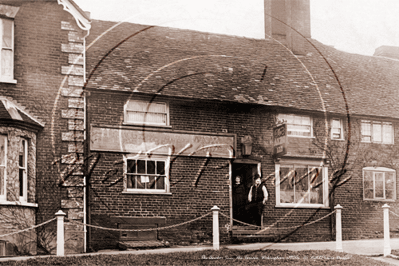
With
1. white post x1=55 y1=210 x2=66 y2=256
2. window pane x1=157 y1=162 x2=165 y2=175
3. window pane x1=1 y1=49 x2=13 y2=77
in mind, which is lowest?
white post x1=55 y1=210 x2=66 y2=256

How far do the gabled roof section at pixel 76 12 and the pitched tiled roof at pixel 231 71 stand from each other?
924 millimetres

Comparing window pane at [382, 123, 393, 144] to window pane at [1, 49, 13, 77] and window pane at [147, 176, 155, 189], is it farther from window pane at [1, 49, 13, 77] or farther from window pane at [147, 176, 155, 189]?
window pane at [1, 49, 13, 77]

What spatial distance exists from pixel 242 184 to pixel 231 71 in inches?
152

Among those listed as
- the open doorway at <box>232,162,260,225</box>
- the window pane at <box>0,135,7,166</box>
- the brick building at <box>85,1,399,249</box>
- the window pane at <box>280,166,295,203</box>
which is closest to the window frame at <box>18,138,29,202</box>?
the window pane at <box>0,135,7,166</box>

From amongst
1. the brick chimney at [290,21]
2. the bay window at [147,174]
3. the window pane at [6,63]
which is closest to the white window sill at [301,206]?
the bay window at [147,174]

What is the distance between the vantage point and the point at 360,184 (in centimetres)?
1988

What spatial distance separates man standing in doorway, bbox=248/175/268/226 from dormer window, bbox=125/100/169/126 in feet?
12.1

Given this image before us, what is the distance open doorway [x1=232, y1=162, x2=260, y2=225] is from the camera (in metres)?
18.4

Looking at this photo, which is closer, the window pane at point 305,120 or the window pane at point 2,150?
the window pane at point 2,150

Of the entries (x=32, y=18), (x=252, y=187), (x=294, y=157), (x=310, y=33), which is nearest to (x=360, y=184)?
(x=294, y=157)

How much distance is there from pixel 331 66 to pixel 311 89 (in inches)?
80.1

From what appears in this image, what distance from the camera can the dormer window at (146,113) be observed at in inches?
662

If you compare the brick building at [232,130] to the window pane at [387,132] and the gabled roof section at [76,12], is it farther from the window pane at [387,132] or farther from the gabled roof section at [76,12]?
the gabled roof section at [76,12]

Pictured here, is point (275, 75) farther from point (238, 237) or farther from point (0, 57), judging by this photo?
point (0, 57)
